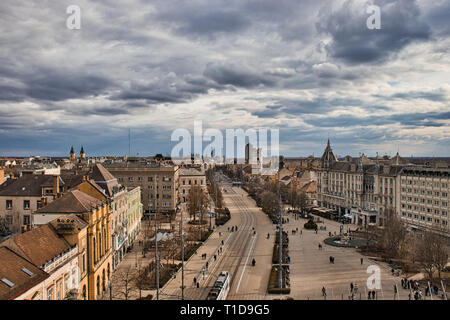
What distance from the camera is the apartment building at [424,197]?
60.3 meters

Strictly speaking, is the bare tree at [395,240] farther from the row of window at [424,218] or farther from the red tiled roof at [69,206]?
the red tiled roof at [69,206]

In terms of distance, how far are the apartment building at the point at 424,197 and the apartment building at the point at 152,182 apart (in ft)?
155

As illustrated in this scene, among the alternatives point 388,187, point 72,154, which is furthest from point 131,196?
point 72,154

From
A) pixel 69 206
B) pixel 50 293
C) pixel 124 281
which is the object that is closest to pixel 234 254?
pixel 124 281

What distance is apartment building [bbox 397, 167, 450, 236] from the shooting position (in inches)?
2373

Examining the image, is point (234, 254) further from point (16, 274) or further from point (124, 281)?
point (16, 274)

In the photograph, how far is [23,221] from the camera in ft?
157

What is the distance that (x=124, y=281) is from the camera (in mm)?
38156

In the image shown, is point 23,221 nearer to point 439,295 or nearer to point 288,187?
point 439,295

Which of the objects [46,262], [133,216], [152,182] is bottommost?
[133,216]

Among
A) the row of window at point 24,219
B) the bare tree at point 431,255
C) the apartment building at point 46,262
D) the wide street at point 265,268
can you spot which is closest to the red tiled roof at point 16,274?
the apartment building at point 46,262

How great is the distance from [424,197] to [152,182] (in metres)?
54.3

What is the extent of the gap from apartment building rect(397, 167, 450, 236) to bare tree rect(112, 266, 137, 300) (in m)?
43.2
